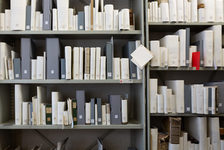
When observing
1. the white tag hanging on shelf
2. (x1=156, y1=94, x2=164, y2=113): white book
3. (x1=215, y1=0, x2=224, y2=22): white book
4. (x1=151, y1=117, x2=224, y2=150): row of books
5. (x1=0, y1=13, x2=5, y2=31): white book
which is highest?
(x1=215, y1=0, x2=224, y2=22): white book

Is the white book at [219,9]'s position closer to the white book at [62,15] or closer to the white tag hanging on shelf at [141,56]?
the white tag hanging on shelf at [141,56]

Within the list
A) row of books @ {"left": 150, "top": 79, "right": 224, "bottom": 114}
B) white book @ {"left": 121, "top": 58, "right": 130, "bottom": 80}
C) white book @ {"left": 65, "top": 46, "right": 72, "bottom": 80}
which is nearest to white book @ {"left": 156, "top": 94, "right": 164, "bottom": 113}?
row of books @ {"left": 150, "top": 79, "right": 224, "bottom": 114}

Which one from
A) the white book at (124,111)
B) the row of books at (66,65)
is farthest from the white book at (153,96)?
the white book at (124,111)

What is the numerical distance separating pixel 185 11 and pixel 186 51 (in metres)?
0.37

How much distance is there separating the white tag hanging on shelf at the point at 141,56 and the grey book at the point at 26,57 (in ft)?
3.15

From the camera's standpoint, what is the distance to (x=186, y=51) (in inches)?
68.0

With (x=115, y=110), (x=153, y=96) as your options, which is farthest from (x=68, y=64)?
(x=153, y=96)

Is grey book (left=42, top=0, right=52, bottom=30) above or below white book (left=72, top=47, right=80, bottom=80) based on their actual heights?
above

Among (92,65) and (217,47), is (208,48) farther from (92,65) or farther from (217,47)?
(92,65)

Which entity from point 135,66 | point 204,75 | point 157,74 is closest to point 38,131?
point 135,66

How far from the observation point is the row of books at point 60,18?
5.63ft

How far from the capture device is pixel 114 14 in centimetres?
177

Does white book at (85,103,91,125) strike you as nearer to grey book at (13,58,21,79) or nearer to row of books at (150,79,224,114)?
row of books at (150,79,224,114)

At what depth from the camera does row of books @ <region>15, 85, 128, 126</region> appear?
172cm
